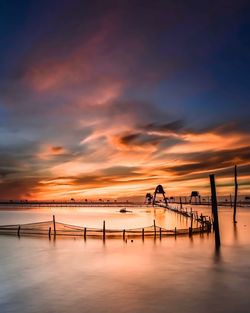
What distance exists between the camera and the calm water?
15758 millimetres

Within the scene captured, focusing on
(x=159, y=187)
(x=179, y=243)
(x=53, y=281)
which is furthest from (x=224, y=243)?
(x=159, y=187)

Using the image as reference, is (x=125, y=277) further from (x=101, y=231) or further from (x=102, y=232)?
(x=102, y=232)

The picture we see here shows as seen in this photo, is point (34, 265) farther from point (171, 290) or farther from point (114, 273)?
point (171, 290)

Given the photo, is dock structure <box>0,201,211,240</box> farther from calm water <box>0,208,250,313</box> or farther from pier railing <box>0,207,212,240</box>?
calm water <box>0,208,250,313</box>

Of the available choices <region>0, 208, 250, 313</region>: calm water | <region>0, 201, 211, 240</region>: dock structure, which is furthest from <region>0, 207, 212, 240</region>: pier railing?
<region>0, 208, 250, 313</region>: calm water

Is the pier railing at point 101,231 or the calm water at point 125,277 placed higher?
the pier railing at point 101,231

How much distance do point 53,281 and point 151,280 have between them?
18.9 ft

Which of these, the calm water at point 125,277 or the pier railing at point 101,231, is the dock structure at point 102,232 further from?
the calm water at point 125,277

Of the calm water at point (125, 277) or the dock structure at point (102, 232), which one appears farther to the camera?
the dock structure at point (102, 232)

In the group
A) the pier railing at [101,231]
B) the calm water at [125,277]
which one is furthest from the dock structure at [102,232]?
the calm water at [125,277]

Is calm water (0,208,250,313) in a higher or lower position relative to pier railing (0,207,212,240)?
lower

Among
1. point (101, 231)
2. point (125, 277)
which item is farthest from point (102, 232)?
point (125, 277)

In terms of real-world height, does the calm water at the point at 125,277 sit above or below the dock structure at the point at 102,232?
below

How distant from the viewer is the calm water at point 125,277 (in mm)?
15758
